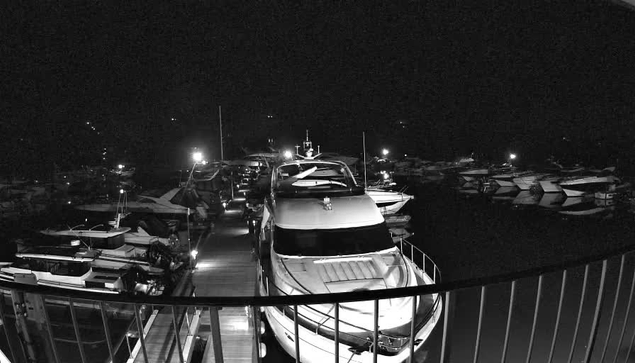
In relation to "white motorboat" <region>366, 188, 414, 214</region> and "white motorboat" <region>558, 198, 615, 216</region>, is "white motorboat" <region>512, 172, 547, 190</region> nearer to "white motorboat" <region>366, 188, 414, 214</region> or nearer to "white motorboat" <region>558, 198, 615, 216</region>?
"white motorboat" <region>558, 198, 615, 216</region>

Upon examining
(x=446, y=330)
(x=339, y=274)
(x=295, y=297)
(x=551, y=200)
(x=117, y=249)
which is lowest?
(x=551, y=200)

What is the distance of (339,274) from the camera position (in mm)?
5797

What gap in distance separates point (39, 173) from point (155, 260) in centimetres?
3961

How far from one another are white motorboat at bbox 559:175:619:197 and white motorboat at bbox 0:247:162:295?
36.1 metres

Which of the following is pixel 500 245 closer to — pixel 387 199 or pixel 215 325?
pixel 387 199

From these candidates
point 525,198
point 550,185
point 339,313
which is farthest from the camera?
point 550,185

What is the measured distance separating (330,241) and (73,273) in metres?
8.95

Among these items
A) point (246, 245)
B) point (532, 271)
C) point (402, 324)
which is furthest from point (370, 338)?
Answer: point (246, 245)

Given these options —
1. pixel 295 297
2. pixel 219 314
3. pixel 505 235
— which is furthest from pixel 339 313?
pixel 505 235

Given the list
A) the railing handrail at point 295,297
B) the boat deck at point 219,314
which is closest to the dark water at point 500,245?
the boat deck at point 219,314

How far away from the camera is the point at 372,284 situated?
17.7 ft

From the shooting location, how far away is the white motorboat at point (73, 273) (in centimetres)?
999

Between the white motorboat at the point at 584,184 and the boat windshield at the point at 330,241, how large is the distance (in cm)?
3339

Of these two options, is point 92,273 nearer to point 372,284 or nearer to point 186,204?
point 186,204
